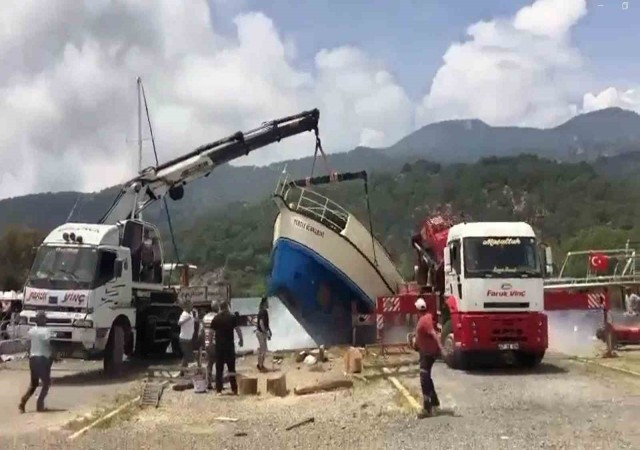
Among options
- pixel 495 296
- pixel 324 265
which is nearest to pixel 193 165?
pixel 324 265

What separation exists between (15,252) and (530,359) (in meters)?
59.6

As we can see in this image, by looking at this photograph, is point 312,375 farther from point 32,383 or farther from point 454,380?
point 32,383

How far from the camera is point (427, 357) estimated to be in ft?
41.1

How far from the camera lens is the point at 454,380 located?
16266 mm

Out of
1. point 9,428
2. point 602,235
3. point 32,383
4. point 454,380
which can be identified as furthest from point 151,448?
point 602,235

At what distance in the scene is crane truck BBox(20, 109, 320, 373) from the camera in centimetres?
1878

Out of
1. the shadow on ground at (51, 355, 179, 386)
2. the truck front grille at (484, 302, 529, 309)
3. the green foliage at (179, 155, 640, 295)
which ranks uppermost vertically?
the green foliage at (179, 155, 640, 295)

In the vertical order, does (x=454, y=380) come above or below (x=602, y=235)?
below

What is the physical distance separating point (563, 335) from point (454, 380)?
1178 cm

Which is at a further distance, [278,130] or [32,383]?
[278,130]

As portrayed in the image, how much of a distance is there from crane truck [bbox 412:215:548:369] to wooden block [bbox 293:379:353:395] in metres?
3.21

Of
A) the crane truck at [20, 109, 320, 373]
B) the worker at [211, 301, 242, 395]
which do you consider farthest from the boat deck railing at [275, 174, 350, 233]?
the worker at [211, 301, 242, 395]

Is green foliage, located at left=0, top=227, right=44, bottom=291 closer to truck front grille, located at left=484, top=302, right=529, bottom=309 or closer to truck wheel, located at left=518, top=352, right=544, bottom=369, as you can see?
truck wheel, located at left=518, top=352, right=544, bottom=369

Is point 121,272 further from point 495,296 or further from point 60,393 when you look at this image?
point 495,296
